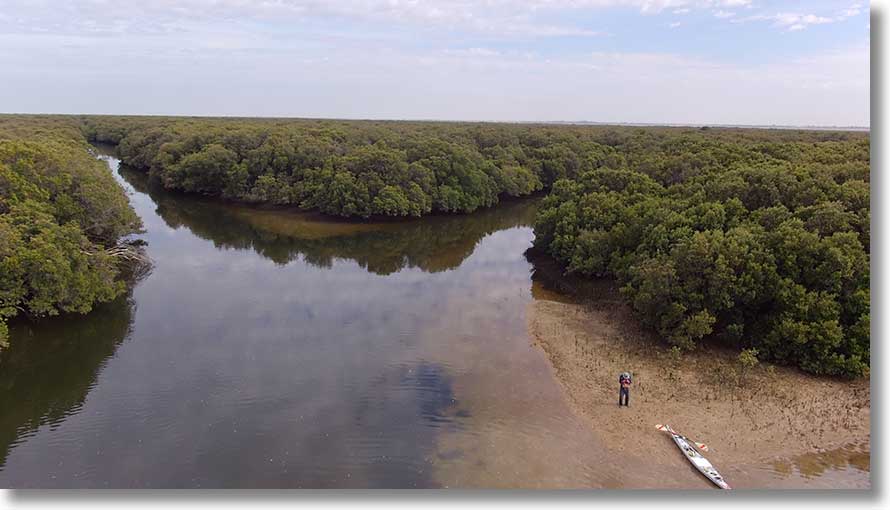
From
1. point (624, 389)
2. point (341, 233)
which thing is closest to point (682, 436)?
point (624, 389)

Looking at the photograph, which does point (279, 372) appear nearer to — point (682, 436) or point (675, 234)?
point (682, 436)

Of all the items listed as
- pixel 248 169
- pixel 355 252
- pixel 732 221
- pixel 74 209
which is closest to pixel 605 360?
pixel 732 221

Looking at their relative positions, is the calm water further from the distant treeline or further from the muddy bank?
the distant treeline

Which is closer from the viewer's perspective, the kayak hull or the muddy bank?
the kayak hull

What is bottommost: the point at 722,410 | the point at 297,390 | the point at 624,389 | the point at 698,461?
the point at 698,461

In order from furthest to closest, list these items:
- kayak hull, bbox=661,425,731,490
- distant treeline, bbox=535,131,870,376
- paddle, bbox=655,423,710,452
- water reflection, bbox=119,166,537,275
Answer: water reflection, bbox=119,166,537,275 < distant treeline, bbox=535,131,870,376 < paddle, bbox=655,423,710,452 < kayak hull, bbox=661,425,731,490

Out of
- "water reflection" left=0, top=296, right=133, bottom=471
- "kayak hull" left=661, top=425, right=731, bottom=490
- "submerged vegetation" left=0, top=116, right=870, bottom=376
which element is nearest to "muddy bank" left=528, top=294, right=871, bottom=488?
"kayak hull" left=661, top=425, right=731, bottom=490

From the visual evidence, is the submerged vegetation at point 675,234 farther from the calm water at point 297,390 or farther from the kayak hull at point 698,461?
the kayak hull at point 698,461
